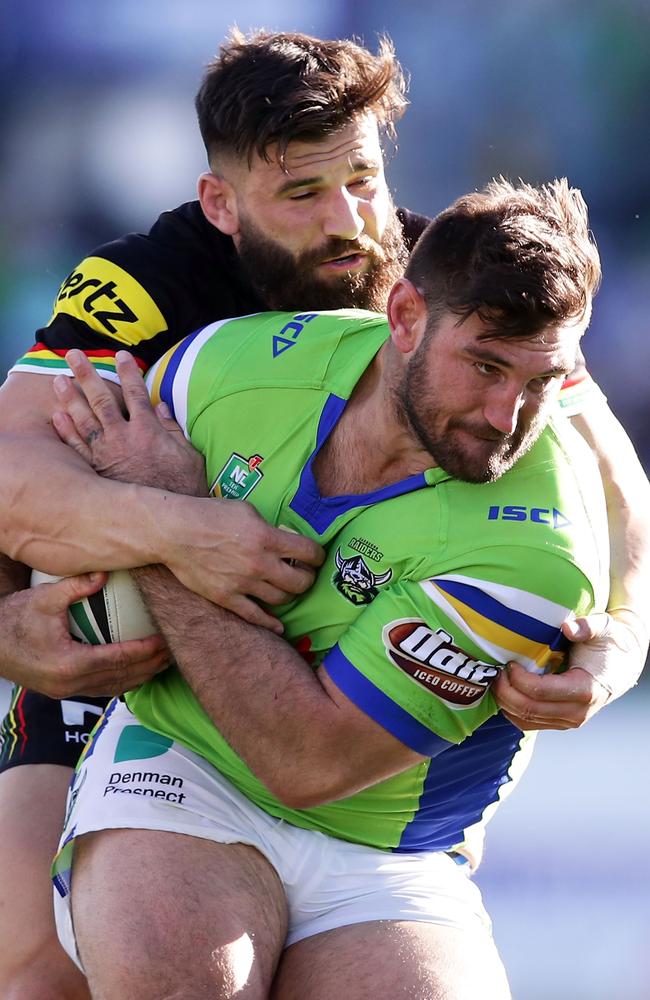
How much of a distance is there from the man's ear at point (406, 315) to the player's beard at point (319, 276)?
0.63 meters

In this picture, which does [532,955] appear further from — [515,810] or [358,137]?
[358,137]

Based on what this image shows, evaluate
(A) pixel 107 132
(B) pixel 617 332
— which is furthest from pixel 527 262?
(A) pixel 107 132

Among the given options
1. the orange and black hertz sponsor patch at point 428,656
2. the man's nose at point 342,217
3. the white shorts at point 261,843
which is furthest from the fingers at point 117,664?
the man's nose at point 342,217

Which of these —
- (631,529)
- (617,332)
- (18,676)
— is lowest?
(617,332)

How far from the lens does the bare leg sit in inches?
114

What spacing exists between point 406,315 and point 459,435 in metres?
0.29

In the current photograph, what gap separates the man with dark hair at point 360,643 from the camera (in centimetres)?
241

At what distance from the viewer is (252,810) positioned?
8.72ft

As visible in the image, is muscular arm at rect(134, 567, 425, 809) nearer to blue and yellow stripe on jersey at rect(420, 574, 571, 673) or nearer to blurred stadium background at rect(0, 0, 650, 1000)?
blue and yellow stripe on jersey at rect(420, 574, 571, 673)

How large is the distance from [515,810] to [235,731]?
2.68 meters

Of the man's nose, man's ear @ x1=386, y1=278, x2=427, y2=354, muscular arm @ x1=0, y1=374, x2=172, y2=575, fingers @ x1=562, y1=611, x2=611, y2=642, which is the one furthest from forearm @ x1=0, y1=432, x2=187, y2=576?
the man's nose

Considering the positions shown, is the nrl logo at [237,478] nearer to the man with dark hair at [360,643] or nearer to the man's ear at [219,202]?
the man with dark hair at [360,643]

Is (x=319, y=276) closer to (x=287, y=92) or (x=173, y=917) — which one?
(x=287, y=92)

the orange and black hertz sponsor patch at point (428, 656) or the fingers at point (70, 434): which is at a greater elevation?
the fingers at point (70, 434)
